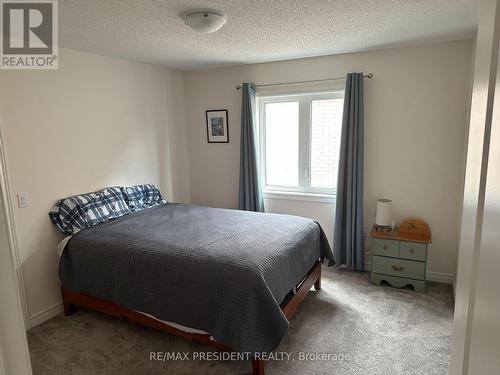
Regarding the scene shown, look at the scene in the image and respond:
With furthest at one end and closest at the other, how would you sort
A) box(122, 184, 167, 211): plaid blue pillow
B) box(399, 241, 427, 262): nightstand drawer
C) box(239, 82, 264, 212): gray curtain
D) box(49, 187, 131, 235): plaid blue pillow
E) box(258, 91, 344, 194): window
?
box(239, 82, 264, 212): gray curtain → box(258, 91, 344, 194): window → box(122, 184, 167, 211): plaid blue pillow → box(399, 241, 427, 262): nightstand drawer → box(49, 187, 131, 235): plaid blue pillow

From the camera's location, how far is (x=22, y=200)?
Answer: 8.81 feet

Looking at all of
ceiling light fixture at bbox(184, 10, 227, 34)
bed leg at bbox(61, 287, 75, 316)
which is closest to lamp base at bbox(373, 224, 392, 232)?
ceiling light fixture at bbox(184, 10, 227, 34)

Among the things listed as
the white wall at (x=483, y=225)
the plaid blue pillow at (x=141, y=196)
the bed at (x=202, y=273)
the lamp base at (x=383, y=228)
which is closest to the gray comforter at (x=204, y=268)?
the bed at (x=202, y=273)

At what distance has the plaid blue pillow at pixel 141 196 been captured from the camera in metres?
3.56

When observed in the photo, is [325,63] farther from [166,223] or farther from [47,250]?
[47,250]

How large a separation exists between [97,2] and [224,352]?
247cm

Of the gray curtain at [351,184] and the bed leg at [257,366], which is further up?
the gray curtain at [351,184]

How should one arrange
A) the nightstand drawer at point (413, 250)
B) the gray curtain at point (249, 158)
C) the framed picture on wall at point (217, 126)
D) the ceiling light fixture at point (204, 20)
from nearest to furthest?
the ceiling light fixture at point (204, 20)
the nightstand drawer at point (413, 250)
the gray curtain at point (249, 158)
the framed picture on wall at point (217, 126)

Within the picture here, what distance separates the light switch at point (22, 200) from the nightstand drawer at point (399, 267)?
3.24 meters

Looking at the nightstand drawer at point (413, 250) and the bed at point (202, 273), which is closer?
the bed at point (202, 273)

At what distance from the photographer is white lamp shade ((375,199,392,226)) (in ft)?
10.9

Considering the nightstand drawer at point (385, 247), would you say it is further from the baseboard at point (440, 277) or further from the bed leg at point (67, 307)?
the bed leg at point (67, 307)

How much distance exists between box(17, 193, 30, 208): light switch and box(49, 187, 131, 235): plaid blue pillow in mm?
221

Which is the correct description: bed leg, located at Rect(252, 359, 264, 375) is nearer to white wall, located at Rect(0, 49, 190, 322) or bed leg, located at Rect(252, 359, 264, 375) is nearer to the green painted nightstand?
the green painted nightstand
